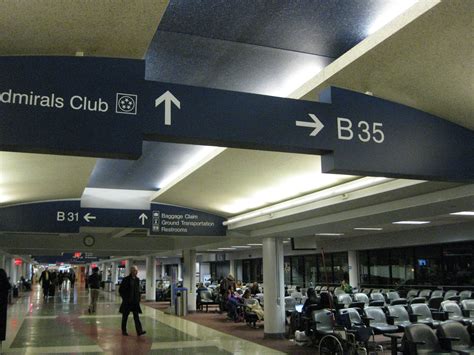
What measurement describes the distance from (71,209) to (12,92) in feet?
27.1

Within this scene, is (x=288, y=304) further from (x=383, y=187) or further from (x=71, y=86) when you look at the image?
(x=71, y=86)

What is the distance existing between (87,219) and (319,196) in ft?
17.0

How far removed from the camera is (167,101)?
340cm

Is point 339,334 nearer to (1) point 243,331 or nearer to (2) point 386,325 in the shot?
(2) point 386,325

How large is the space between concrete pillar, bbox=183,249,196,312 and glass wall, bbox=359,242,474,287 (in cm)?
686

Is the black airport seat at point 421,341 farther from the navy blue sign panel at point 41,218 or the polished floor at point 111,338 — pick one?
the navy blue sign panel at point 41,218

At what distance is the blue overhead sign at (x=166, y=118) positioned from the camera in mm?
3139

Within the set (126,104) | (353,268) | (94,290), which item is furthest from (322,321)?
(94,290)

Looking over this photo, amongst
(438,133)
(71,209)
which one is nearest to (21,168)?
(71,209)

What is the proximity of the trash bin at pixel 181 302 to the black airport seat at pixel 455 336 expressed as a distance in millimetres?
13168

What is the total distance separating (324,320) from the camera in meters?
10.1

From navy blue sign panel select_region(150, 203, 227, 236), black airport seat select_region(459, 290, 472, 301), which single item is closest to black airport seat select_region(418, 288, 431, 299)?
black airport seat select_region(459, 290, 472, 301)

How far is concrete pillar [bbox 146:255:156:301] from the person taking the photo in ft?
91.8

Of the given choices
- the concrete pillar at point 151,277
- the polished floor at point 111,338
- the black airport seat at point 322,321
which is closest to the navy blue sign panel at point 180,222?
the polished floor at point 111,338
